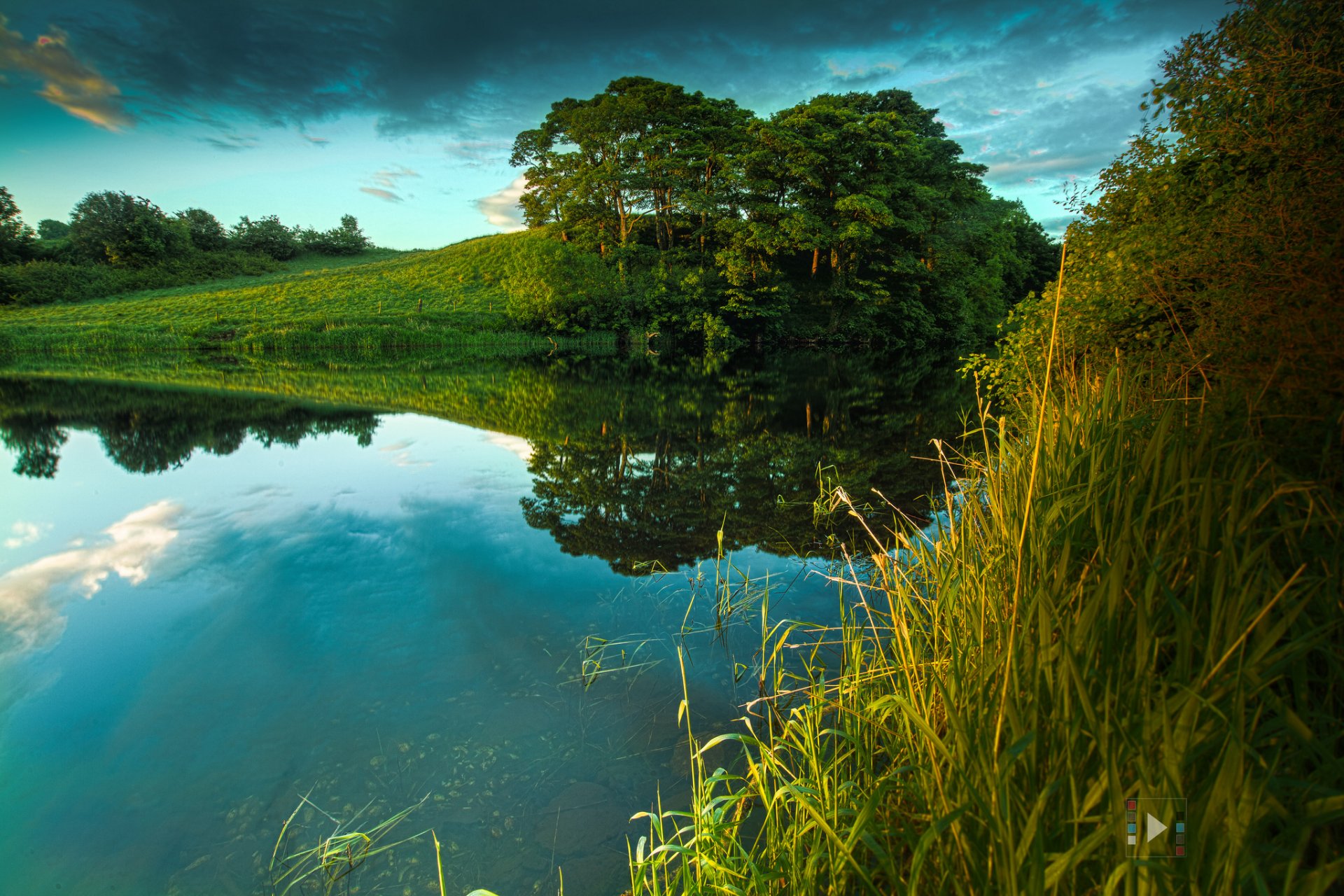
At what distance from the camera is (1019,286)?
46750 mm

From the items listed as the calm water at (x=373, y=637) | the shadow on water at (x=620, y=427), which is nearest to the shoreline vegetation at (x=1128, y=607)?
the calm water at (x=373, y=637)

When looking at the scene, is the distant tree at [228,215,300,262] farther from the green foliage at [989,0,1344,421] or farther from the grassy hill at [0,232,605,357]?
the green foliage at [989,0,1344,421]

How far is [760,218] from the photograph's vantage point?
32531 mm

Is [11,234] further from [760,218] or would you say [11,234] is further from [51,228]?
[760,218]

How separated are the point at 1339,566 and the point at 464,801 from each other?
3521 millimetres

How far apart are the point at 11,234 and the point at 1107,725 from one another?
63.2 metres

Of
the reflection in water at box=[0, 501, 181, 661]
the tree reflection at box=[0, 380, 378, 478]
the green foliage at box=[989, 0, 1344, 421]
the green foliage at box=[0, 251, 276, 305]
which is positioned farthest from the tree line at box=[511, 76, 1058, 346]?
the green foliage at box=[0, 251, 276, 305]

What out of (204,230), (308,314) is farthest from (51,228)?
(308,314)

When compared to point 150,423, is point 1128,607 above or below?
above

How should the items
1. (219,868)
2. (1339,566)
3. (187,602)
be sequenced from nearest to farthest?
(1339,566) → (219,868) → (187,602)

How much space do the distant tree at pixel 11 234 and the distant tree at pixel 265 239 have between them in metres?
13.5

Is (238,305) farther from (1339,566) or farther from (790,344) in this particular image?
(1339,566)

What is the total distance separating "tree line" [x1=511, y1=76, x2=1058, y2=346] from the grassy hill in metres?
4.43

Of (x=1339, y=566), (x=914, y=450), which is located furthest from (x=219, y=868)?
(x=914, y=450)
